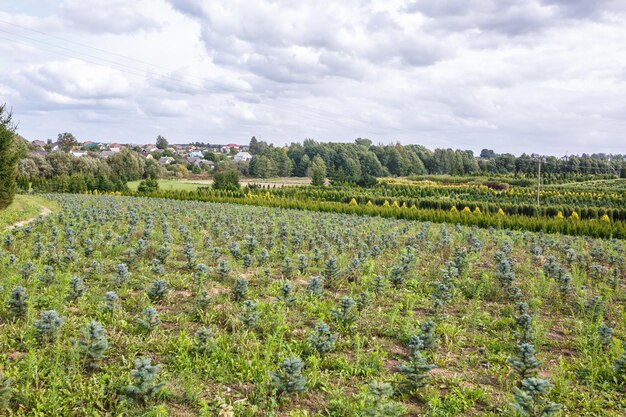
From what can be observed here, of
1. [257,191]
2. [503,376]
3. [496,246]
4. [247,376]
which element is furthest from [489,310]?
[257,191]

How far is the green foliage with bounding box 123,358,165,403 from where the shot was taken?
379 centimetres

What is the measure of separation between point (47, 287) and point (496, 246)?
11445 millimetres

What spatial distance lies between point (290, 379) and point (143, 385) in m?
1.27

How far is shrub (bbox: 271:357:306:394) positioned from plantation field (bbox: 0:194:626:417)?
1cm

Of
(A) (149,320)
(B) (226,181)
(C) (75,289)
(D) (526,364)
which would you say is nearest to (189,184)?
(B) (226,181)

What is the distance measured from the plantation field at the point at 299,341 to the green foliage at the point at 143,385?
0.01 m

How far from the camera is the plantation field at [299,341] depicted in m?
4.01

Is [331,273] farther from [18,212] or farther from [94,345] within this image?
[18,212]

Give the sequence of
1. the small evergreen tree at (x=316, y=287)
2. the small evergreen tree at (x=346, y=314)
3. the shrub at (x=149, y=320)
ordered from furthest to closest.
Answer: the small evergreen tree at (x=316, y=287) < the small evergreen tree at (x=346, y=314) < the shrub at (x=149, y=320)

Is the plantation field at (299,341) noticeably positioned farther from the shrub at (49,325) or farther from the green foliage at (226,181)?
the green foliage at (226,181)

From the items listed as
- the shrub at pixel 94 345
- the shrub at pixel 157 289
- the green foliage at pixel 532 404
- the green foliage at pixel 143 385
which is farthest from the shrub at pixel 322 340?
the shrub at pixel 157 289

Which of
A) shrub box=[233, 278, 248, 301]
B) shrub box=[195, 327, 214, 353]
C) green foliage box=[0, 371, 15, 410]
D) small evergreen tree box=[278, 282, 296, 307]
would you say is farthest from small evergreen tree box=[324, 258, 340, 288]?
green foliage box=[0, 371, 15, 410]

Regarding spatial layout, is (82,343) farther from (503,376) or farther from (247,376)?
(503,376)

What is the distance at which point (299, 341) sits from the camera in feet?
17.6
